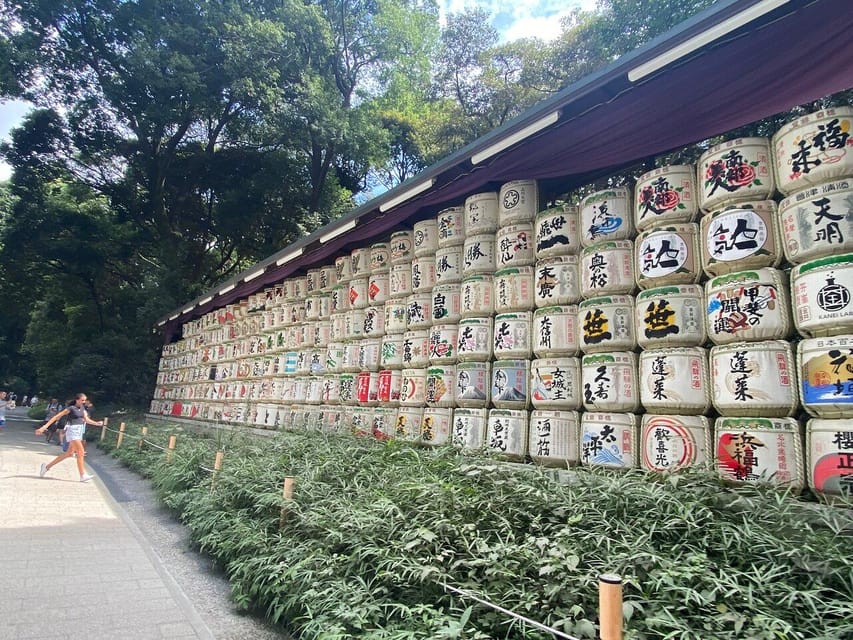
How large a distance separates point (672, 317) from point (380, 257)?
4369mm

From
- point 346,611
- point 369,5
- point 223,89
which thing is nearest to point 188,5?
point 223,89

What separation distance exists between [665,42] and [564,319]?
2.18 metres

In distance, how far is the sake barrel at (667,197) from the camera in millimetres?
3746

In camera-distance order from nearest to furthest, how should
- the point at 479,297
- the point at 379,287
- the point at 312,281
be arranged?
the point at 479,297 < the point at 379,287 < the point at 312,281

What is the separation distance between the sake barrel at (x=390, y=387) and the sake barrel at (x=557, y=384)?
2076 millimetres

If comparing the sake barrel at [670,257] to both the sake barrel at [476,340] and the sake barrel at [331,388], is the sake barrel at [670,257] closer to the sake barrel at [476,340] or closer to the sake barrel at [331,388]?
the sake barrel at [476,340]

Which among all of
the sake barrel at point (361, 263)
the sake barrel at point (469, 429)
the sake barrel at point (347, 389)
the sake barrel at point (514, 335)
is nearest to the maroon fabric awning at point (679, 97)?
the sake barrel at point (514, 335)

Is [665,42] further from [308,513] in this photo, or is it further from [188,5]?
[188,5]

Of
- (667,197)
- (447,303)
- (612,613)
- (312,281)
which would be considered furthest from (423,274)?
(612,613)

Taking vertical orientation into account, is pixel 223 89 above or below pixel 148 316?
above

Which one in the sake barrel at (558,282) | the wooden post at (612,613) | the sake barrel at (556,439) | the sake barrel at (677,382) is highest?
the sake barrel at (558,282)

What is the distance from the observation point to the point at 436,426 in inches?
207

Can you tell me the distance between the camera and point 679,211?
3.75 meters

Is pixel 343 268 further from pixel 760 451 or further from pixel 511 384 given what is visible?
pixel 760 451
